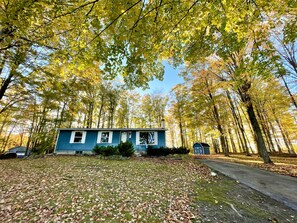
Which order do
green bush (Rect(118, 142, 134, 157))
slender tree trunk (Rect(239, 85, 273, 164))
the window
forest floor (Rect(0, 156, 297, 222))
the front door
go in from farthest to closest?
1. the front door
2. the window
3. green bush (Rect(118, 142, 134, 157))
4. slender tree trunk (Rect(239, 85, 273, 164))
5. forest floor (Rect(0, 156, 297, 222))

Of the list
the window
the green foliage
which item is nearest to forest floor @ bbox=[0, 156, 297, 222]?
the green foliage

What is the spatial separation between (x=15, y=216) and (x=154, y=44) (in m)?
5.00

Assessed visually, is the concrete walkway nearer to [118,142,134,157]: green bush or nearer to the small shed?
[118,142,134,157]: green bush

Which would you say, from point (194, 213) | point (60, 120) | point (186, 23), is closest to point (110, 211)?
point (194, 213)

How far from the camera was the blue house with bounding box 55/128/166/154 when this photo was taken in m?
A: 14.7

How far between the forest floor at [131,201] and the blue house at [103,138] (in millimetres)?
8830

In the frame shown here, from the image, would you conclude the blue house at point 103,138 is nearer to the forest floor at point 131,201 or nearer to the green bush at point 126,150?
the green bush at point 126,150

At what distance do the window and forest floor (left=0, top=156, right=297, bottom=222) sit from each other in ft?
28.9

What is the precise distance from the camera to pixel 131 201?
4.04 m

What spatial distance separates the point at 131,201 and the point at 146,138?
11070 millimetres

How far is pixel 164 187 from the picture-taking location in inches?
204

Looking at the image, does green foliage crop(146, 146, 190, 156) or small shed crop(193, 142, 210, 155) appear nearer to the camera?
green foliage crop(146, 146, 190, 156)

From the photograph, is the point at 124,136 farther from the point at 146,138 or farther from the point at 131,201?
the point at 131,201

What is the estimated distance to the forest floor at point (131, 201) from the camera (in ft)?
10.6
